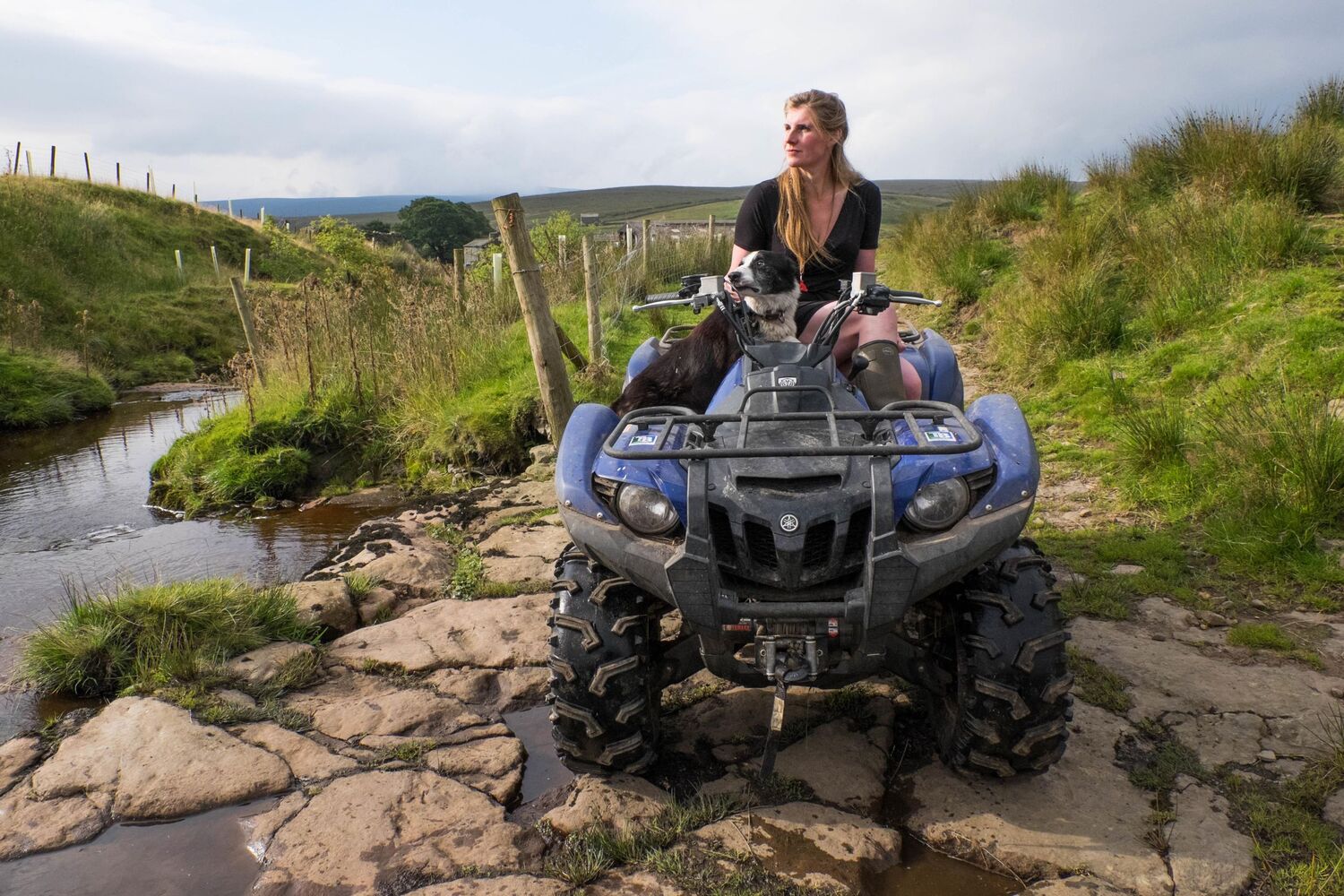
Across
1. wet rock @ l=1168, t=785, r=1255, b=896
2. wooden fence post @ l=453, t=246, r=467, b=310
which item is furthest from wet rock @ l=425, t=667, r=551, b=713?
wooden fence post @ l=453, t=246, r=467, b=310

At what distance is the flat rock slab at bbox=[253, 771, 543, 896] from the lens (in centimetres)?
239

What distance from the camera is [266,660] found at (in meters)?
3.66

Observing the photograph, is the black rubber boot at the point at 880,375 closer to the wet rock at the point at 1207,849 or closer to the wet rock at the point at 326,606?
the wet rock at the point at 1207,849

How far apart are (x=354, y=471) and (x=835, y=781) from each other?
257 inches

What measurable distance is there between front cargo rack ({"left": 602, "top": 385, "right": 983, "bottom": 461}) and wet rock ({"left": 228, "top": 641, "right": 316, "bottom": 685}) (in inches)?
79.9

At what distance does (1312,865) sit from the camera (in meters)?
2.16

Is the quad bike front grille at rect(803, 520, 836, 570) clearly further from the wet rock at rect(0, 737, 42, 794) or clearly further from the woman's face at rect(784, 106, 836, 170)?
the wet rock at rect(0, 737, 42, 794)

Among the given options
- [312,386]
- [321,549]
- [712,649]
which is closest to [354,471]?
[312,386]

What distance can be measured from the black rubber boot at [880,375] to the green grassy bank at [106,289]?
13.7m

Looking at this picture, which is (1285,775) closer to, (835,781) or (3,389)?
(835,781)

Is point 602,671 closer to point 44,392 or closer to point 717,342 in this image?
Result: point 717,342

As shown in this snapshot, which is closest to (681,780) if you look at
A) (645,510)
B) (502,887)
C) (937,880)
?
(502,887)

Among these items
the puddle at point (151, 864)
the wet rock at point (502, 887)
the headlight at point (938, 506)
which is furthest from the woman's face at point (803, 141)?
→ the puddle at point (151, 864)

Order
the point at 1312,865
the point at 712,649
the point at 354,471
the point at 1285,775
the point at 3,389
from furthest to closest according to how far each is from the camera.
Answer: the point at 3,389 → the point at 354,471 → the point at 1285,775 → the point at 712,649 → the point at 1312,865
